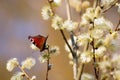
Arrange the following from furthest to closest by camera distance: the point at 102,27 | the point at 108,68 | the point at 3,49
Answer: the point at 3,49 < the point at 108,68 < the point at 102,27

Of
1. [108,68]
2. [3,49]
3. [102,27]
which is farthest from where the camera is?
[3,49]

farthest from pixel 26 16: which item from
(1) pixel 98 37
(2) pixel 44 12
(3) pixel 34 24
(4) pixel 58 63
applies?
(1) pixel 98 37

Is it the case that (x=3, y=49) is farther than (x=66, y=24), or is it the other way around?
(x=3, y=49)

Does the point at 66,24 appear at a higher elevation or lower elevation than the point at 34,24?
lower

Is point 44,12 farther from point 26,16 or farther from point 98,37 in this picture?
point 26,16

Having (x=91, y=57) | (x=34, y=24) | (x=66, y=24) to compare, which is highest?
(x=34, y=24)

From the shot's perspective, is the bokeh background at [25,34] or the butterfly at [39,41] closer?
the butterfly at [39,41]

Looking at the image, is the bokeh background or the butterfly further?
the bokeh background

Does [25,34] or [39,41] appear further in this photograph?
[25,34]
